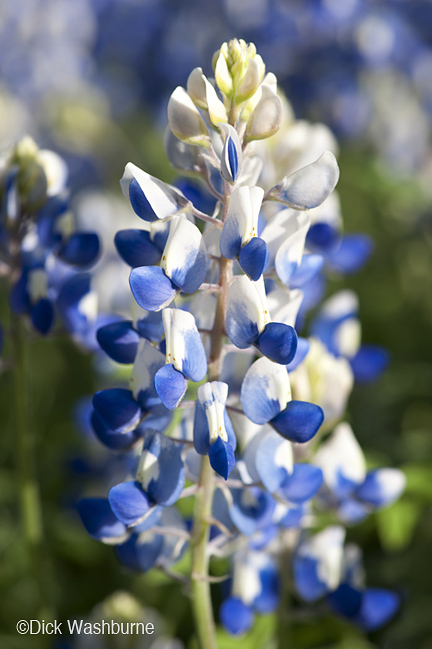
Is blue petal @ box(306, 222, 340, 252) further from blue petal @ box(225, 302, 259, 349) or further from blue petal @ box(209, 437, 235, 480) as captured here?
blue petal @ box(209, 437, 235, 480)

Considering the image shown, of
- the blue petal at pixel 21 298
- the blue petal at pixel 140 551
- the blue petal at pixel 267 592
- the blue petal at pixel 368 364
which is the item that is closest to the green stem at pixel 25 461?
the blue petal at pixel 21 298

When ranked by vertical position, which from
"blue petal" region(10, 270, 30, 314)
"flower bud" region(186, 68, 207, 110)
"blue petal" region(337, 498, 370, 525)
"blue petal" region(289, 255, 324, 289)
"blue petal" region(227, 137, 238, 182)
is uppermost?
"flower bud" region(186, 68, 207, 110)

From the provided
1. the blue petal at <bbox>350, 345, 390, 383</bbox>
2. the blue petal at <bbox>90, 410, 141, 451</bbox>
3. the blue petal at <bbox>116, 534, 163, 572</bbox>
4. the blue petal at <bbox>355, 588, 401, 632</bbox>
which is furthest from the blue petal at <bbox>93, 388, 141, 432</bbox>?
the blue petal at <bbox>350, 345, 390, 383</bbox>

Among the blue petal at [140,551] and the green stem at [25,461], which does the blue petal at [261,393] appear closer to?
the blue petal at [140,551]

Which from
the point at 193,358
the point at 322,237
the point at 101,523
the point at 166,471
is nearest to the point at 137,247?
the point at 193,358

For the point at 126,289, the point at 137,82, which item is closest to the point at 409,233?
the point at 126,289

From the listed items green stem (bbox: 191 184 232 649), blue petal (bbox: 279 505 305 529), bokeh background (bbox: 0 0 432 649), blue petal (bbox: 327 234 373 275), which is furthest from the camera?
bokeh background (bbox: 0 0 432 649)
